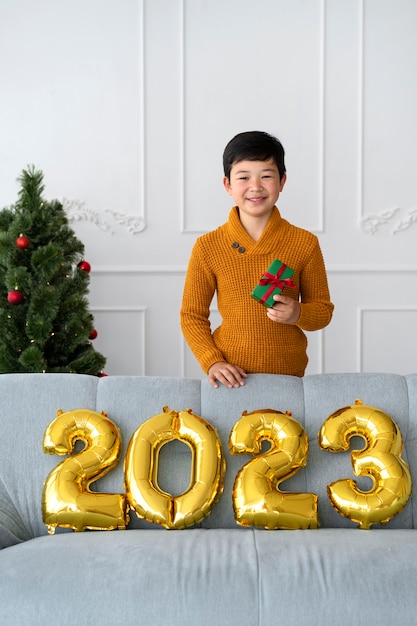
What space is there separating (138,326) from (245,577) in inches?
90.8

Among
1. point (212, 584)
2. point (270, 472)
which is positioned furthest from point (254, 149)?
point (212, 584)

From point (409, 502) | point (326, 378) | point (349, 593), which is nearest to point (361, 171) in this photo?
point (326, 378)

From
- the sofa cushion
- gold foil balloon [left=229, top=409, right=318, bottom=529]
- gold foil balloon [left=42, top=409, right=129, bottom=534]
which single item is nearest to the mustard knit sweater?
gold foil balloon [left=229, top=409, right=318, bottom=529]

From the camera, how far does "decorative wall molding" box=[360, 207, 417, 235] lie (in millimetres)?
3744

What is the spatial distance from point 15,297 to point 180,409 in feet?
3.68

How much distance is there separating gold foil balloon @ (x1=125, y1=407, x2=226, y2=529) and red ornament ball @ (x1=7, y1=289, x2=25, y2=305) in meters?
1.13

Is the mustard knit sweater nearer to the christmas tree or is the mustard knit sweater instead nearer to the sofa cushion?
the sofa cushion

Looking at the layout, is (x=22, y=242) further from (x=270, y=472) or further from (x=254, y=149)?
(x=270, y=472)

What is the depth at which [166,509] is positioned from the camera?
6.10 ft

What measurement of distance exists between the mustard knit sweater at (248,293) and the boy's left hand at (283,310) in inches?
4.9

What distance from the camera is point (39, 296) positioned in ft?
9.57

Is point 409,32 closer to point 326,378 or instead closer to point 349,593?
point 326,378

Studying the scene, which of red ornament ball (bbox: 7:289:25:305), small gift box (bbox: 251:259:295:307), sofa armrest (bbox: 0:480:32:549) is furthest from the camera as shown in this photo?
red ornament ball (bbox: 7:289:25:305)

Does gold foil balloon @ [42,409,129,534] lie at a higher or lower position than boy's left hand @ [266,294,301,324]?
lower
